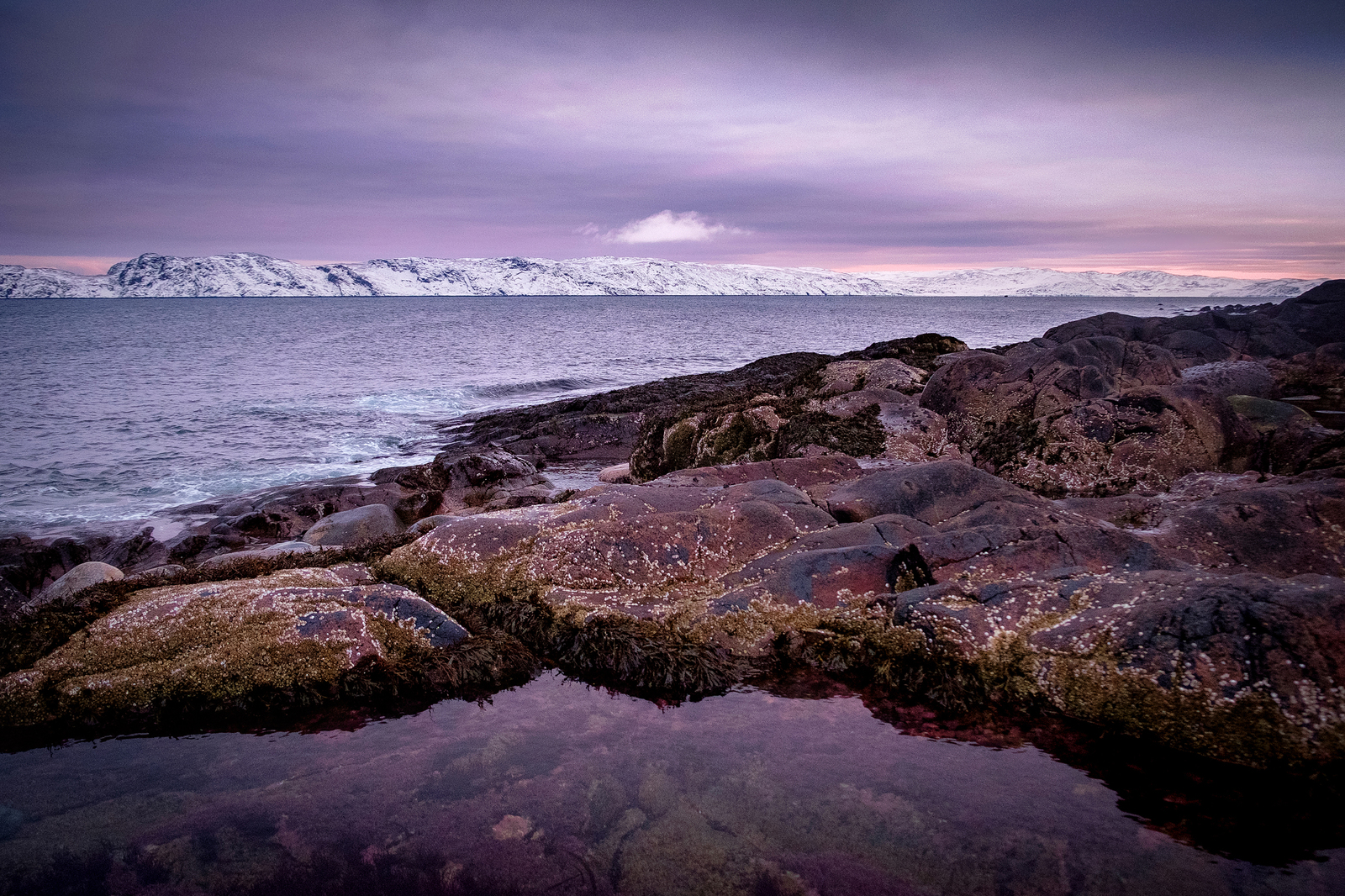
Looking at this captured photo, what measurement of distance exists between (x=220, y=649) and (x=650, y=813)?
14.2ft

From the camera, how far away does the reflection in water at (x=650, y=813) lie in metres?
4.07

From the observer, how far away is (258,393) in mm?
38406

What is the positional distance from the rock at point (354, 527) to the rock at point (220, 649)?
6.94 meters

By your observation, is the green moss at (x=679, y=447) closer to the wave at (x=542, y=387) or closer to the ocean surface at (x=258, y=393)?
the ocean surface at (x=258, y=393)

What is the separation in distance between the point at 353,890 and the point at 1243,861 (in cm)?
517

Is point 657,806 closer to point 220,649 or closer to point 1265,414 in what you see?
point 220,649

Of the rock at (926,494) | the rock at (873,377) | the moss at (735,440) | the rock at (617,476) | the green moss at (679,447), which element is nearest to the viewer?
the rock at (926,494)

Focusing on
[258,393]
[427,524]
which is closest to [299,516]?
[427,524]

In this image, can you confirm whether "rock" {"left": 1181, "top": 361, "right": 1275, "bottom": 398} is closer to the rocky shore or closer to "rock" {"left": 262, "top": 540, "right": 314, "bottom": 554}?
the rocky shore

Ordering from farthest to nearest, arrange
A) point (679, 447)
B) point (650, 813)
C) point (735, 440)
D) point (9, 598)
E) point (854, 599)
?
point (679, 447), point (735, 440), point (9, 598), point (854, 599), point (650, 813)

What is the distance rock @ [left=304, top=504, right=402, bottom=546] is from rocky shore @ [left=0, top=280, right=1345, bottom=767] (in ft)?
6.87

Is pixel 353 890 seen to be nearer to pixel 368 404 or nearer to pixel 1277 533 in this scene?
pixel 1277 533

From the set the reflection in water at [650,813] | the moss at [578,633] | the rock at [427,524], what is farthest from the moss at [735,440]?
the reflection in water at [650,813]

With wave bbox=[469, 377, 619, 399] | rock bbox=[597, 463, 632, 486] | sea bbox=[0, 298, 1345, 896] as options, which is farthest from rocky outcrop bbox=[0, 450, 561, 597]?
wave bbox=[469, 377, 619, 399]
